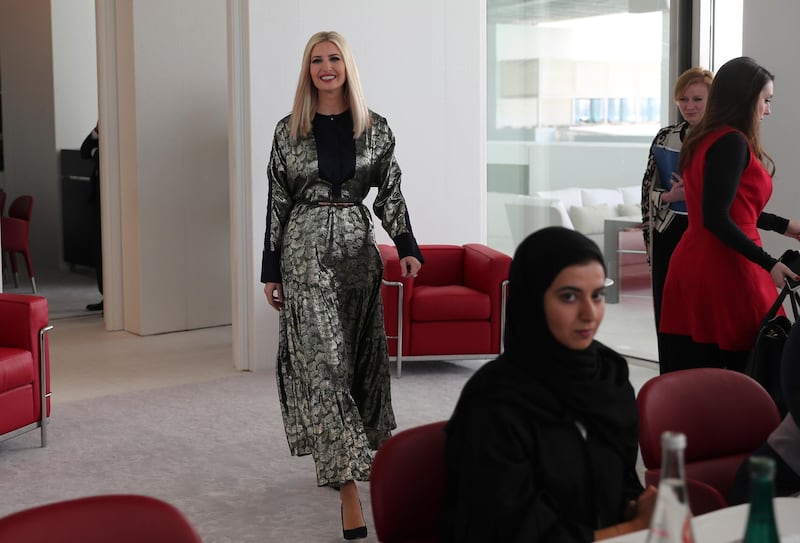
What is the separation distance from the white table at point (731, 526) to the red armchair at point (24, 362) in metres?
3.60

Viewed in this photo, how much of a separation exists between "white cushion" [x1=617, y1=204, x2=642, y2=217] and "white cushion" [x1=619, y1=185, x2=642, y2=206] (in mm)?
21

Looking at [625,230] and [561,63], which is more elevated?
[561,63]

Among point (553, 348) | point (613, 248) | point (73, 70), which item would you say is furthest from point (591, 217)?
point (73, 70)

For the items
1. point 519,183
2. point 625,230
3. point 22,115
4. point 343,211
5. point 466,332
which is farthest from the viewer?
point 22,115

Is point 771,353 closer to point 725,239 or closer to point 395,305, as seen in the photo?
point 725,239

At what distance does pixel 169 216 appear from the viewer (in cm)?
779

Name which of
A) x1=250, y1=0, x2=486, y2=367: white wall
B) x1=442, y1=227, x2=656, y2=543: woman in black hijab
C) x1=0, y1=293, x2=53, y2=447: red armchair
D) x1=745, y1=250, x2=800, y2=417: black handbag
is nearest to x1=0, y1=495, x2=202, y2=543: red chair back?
x1=442, y1=227, x2=656, y2=543: woman in black hijab

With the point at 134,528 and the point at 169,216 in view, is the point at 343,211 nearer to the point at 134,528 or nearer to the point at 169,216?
the point at 134,528

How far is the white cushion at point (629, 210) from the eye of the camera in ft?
22.5

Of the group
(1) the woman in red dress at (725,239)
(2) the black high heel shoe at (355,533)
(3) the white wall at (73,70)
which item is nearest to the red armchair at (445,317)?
(1) the woman in red dress at (725,239)

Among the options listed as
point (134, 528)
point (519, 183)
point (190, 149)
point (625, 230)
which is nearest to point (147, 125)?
point (190, 149)

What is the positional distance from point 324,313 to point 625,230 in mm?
3423

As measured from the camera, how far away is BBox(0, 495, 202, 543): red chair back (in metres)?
1.79

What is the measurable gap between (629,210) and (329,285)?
3.37 meters
